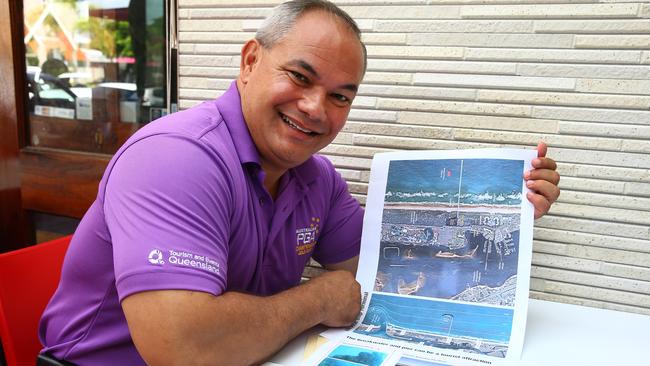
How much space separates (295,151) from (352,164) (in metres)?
0.30

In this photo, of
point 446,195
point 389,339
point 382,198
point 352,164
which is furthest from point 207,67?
point 389,339

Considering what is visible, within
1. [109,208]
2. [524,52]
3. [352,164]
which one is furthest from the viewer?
[352,164]

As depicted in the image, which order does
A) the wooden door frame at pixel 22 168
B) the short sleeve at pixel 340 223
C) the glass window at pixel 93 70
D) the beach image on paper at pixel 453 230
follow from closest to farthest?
1. the beach image on paper at pixel 453 230
2. the short sleeve at pixel 340 223
3. the glass window at pixel 93 70
4. the wooden door frame at pixel 22 168

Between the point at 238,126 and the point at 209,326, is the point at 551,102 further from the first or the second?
the point at 209,326

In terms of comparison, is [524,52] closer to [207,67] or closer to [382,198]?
[382,198]

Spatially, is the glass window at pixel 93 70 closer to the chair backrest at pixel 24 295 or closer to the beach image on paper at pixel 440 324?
the chair backrest at pixel 24 295

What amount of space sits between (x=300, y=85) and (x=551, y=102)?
51cm

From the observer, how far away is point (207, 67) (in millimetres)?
1181

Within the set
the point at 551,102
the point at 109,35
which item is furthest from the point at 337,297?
the point at 109,35

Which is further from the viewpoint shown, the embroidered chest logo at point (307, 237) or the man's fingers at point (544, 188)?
the embroidered chest logo at point (307, 237)

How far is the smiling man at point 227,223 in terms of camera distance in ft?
1.99

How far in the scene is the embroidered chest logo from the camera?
0.95 m

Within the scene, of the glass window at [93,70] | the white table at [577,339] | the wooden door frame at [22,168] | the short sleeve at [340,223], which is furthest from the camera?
the wooden door frame at [22,168]

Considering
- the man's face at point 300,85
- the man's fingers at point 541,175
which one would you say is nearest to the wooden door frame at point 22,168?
the man's face at point 300,85
